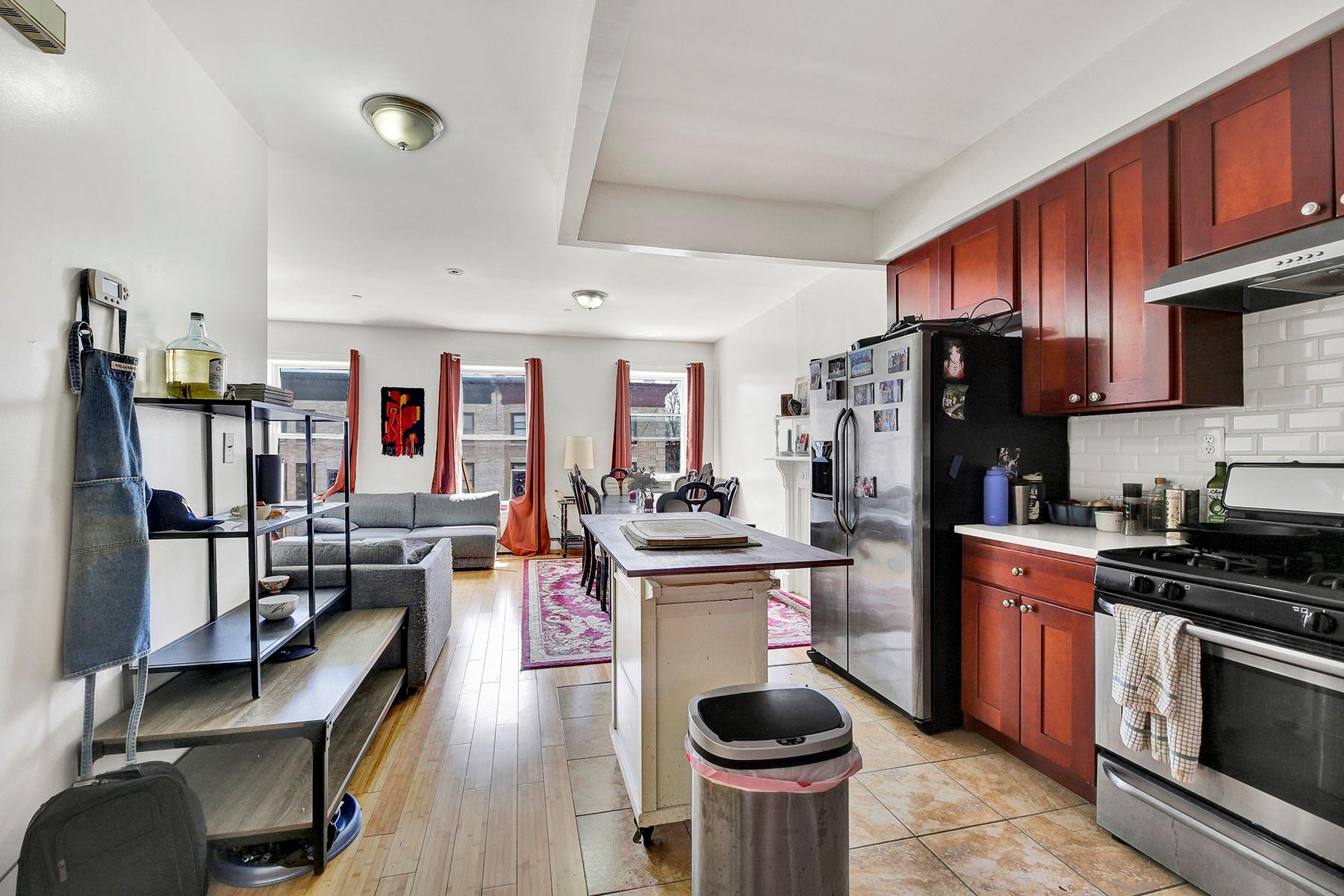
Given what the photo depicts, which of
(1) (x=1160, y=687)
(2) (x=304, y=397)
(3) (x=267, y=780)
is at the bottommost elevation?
(3) (x=267, y=780)

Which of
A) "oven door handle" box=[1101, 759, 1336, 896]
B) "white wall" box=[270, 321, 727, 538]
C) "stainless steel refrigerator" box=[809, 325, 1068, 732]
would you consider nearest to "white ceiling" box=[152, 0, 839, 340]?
"white wall" box=[270, 321, 727, 538]

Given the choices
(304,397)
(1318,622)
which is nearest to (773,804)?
(1318,622)

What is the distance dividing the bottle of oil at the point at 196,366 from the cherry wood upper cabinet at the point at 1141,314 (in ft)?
10.4

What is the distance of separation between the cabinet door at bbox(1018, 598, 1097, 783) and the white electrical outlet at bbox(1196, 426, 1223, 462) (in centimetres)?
Result: 79

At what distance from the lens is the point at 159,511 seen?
180 cm

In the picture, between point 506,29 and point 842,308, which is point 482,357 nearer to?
point 842,308

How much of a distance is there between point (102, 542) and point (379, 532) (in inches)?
194

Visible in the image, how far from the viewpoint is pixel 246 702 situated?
1.89 m

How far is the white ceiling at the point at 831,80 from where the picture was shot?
6.46 ft

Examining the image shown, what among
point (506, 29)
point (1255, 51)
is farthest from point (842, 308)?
point (506, 29)

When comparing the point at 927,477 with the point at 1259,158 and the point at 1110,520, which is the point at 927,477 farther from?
the point at 1259,158

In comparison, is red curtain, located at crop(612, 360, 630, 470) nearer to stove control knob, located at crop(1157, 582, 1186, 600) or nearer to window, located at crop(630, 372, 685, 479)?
window, located at crop(630, 372, 685, 479)

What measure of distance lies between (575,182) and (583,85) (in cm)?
71

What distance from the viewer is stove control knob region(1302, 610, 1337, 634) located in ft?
4.52
